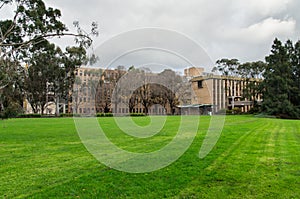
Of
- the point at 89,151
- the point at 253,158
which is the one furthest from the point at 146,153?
the point at 253,158

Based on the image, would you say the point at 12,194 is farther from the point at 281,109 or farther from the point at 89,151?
the point at 281,109

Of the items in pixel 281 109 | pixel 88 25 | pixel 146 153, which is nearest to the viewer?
pixel 146 153

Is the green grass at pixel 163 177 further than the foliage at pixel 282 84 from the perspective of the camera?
No

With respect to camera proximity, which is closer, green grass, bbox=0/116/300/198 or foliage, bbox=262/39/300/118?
green grass, bbox=0/116/300/198

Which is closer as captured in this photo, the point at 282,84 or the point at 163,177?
the point at 163,177

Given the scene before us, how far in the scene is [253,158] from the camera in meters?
7.73

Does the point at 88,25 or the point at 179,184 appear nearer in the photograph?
the point at 179,184

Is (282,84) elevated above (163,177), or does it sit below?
above

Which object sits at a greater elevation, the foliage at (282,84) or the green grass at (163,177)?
the foliage at (282,84)

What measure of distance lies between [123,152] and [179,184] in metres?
3.99

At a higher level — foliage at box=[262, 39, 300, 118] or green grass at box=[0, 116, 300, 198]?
foliage at box=[262, 39, 300, 118]

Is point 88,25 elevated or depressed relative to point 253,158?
elevated

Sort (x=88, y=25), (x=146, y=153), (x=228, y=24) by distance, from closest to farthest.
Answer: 1. (x=146, y=153)
2. (x=88, y=25)
3. (x=228, y=24)

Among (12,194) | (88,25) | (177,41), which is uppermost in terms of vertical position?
(88,25)
